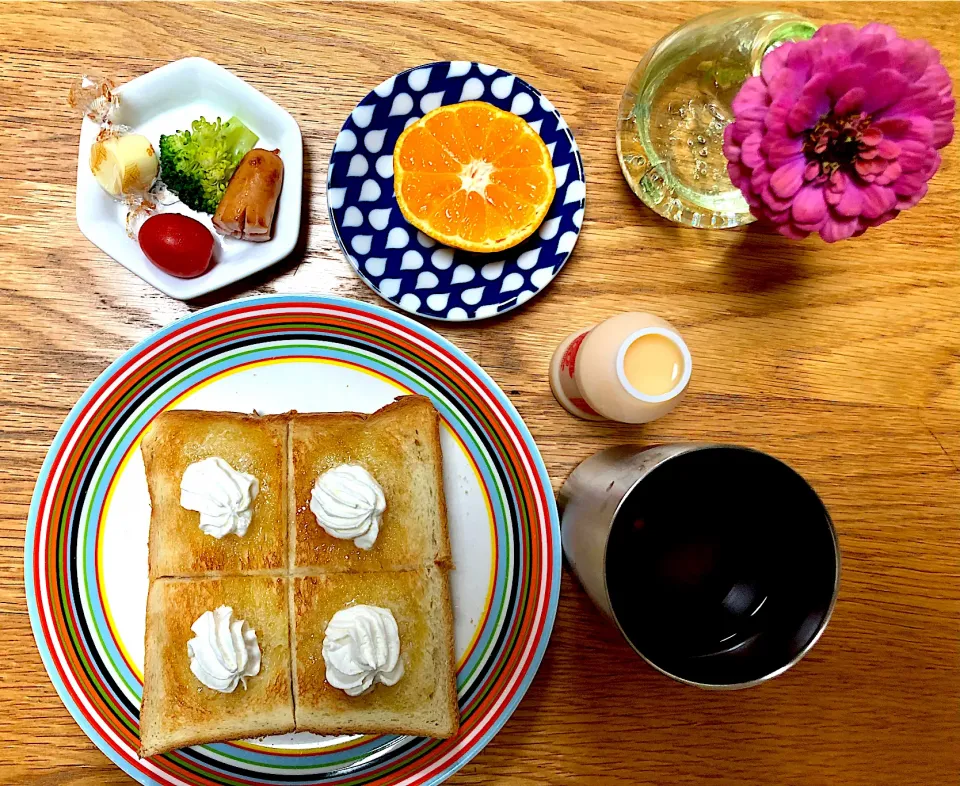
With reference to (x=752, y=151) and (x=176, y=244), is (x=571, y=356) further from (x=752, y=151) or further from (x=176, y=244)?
(x=176, y=244)

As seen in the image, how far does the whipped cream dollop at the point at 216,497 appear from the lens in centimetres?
123

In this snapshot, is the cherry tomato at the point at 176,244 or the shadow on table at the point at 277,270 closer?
the cherry tomato at the point at 176,244

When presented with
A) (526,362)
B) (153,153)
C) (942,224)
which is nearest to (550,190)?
(526,362)

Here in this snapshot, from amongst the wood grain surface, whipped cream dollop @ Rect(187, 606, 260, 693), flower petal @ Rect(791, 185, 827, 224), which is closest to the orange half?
the wood grain surface

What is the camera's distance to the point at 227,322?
4.37ft

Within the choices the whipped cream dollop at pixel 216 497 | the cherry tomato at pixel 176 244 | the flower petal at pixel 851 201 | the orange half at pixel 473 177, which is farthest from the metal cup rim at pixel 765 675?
the cherry tomato at pixel 176 244

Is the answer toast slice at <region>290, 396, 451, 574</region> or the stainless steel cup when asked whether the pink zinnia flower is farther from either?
toast slice at <region>290, 396, 451, 574</region>

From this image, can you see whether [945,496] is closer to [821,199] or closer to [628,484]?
[821,199]

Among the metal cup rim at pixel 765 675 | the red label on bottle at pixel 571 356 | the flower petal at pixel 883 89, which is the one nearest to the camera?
the metal cup rim at pixel 765 675

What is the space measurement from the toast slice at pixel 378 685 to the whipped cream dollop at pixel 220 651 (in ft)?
0.33

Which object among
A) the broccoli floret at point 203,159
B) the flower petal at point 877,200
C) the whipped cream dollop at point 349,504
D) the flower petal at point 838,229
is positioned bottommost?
the whipped cream dollop at point 349,504

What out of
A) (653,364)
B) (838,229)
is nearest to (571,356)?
(653,364)

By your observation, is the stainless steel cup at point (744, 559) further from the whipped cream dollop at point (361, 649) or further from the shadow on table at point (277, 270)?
the shadow on table at point (277, 270)

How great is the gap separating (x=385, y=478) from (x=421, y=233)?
1.71 ft
